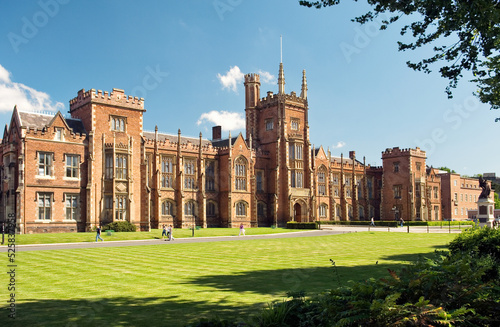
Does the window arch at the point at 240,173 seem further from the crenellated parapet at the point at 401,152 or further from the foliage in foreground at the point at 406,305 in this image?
the foliage in foreground at the point at 406,305

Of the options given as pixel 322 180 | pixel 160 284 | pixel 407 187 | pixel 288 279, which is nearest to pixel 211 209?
pixel 322 180

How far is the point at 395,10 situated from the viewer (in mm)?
11523

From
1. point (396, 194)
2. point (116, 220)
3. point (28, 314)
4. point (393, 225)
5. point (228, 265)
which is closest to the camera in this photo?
point (28, 314)

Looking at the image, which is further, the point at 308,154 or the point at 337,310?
the point at 308,154

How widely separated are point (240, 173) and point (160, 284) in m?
45.9

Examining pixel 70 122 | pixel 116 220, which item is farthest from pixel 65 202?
pixel 70 122

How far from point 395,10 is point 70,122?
39.2m

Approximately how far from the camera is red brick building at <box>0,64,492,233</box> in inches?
1591

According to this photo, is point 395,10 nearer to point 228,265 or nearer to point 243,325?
point 243,325

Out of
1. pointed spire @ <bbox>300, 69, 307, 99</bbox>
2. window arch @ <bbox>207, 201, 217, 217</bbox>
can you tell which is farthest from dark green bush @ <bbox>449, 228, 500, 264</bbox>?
pointed spire @ <bbox>300, 69, 307, 99</bbox>

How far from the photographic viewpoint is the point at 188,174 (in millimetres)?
55188

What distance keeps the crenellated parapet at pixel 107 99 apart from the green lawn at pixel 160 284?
2615 cm

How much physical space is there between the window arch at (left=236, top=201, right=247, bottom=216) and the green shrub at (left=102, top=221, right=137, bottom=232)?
58.3 ft

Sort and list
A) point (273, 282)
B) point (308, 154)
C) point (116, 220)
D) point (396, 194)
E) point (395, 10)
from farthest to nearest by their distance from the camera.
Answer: point (396, 194) → point (308, 154) → point (116, 220) → point (273, 282) → point (395, 10)
